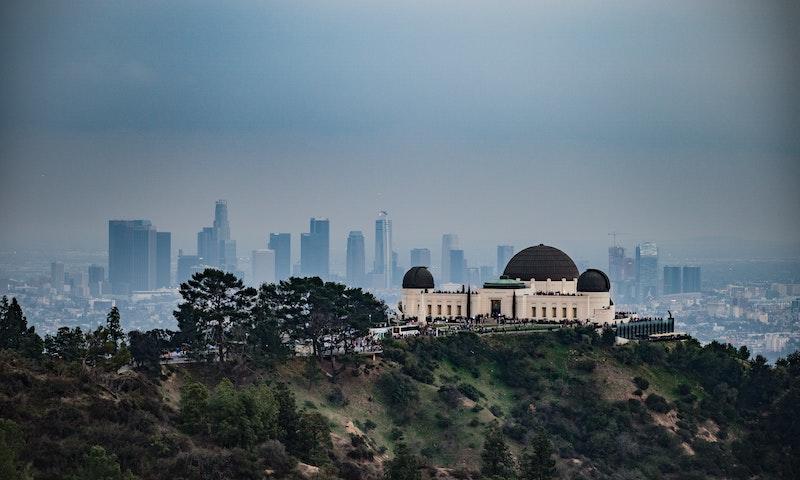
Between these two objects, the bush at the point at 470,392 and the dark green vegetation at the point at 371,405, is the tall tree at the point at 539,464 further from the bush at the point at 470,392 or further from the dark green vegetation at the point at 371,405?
the bush at the point at 470,392

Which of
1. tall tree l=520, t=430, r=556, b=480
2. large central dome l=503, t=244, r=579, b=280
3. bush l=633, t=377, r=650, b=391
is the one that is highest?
large central dome l=503, t=244, r=579, b=280

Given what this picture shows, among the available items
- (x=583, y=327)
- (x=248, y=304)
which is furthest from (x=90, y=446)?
(x=583, y=327)

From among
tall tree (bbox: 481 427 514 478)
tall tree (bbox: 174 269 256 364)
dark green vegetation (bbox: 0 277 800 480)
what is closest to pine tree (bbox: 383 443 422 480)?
→ dark green vegetation (bbox: 0 277 800 480)

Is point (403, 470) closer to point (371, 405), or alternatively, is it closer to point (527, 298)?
point (371, 405)

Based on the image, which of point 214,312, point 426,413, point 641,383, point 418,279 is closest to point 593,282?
point 418,279

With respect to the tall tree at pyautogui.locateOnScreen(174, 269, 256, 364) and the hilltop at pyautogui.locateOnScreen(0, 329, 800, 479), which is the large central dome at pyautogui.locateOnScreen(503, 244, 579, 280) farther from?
the tall tree at pyautogui.locateOnScreen(174, 269, 256, 364)

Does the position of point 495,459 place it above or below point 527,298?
below

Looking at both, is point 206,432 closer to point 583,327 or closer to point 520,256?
point 583,327

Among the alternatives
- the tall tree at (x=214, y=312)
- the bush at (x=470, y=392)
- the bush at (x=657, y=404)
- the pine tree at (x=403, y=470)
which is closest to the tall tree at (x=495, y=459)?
the pine tree at (x=403, y=470)
